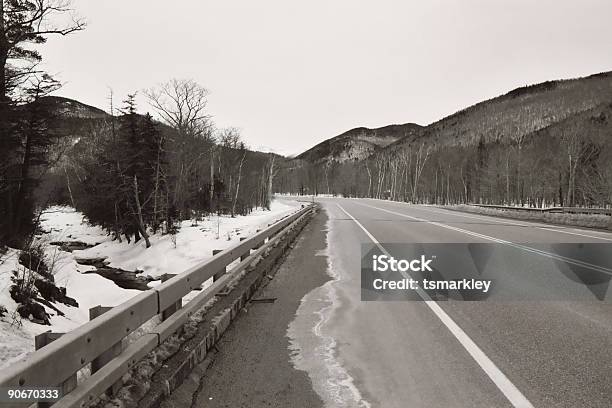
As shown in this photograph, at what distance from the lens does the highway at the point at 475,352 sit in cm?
331

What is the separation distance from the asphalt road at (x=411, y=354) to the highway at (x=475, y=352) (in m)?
0.01

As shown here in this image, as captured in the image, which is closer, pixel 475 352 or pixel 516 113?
pixel 475 352

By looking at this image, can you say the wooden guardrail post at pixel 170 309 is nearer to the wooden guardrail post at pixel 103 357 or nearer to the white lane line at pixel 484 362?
the wooden guardrail post at pixel 103 357

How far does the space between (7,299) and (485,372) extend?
8.00 meters

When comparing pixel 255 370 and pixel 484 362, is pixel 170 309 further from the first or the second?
pixel 484 362

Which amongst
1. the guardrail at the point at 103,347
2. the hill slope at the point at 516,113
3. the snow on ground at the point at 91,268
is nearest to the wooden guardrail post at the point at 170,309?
the guardrail at the point at 103,347

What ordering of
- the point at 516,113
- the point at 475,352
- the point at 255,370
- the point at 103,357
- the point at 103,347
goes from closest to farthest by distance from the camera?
the point at 103,347
the point at 103,357
the point at 255,370
the point at 475,352
the point at 516,113

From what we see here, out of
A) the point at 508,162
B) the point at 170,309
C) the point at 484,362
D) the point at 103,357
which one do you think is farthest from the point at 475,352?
the point at 508,162

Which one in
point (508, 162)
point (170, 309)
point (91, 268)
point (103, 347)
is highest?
point (508, 162)

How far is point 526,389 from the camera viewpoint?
11.1 feet

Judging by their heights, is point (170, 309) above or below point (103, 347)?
below

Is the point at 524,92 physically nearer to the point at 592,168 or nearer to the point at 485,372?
the point at 592,168

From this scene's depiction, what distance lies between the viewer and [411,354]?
165 inches

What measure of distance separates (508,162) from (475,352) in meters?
76.5
